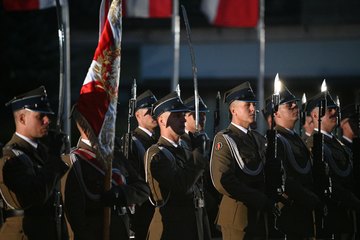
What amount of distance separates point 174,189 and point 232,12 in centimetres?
974

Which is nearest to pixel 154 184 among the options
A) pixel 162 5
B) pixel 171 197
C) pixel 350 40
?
pixel 171 197

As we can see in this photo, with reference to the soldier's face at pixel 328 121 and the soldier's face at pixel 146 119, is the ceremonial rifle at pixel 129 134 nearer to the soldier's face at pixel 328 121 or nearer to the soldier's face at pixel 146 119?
the soldier's face at pixel 146 119

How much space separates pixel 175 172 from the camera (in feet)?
29.1

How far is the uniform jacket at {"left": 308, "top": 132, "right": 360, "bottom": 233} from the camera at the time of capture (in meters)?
10.4

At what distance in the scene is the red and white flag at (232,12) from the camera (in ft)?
59.7

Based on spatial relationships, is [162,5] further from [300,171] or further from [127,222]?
[127,222]

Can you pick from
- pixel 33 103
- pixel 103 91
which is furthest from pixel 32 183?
pixel 103 91

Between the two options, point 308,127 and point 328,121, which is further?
point 308,127

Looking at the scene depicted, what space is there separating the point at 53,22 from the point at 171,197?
17.8 m

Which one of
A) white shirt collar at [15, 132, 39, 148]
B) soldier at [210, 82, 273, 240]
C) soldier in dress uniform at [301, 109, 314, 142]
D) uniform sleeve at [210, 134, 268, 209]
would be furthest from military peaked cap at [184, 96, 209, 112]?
white shirt collar at [15, 132, 39, 148]

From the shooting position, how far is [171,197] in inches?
357

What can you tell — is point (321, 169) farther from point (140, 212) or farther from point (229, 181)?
point (140, 212)

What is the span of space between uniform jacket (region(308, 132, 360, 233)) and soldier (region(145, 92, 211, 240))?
1.57 meters

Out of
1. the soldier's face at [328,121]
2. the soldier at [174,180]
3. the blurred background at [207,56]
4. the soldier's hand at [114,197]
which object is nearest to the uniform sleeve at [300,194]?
the soldier at [174,180]
